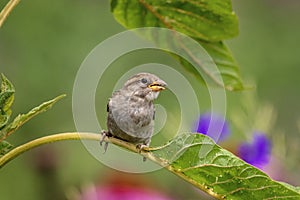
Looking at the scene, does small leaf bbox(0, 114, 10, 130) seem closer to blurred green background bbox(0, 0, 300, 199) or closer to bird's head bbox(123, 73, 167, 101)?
bird's head bbox(123, 73, 167, 101)

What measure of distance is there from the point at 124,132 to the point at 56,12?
242 centimetres

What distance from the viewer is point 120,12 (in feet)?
3.84

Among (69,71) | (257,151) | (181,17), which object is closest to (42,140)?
(181,17)

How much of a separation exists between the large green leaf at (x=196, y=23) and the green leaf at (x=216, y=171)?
226 millimetres

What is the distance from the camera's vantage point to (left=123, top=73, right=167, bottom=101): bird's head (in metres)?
1.02

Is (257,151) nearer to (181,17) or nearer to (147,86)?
(181,17)

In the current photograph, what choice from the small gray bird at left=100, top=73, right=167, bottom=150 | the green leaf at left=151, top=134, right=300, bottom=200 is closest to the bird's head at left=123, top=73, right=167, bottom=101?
the small gray bird at left=100, top=73, right=167, bottom=150

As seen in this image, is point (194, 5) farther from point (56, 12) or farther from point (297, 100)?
point (297, 100)

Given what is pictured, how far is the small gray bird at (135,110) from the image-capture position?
100cm

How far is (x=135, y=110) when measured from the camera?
3.34 ft

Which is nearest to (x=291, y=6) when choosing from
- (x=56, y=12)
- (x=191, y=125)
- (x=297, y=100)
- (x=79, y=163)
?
(x=297, y=100)

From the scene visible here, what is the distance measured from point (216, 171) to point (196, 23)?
0.95 ft

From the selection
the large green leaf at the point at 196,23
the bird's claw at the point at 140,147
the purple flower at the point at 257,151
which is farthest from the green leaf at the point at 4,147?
the purple flower at the point at 257,151

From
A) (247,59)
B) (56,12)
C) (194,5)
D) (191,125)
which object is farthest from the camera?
(247,59)
